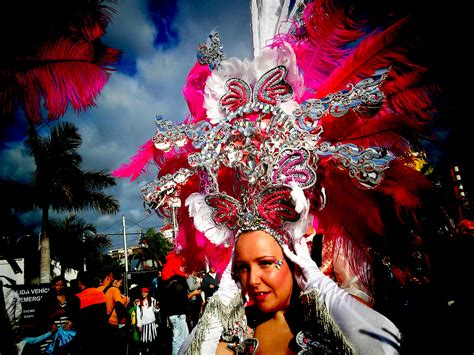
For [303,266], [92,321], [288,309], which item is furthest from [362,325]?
[92,321]

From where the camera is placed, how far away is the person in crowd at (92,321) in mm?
4887

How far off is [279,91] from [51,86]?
1590 mm

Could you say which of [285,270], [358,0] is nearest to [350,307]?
[285,270]

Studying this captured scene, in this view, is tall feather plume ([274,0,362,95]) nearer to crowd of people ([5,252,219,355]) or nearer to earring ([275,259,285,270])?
earring ([275,259,285,270])

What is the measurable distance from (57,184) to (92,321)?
889cm

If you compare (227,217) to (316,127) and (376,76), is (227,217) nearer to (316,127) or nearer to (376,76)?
(316,127)

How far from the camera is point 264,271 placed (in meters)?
1.85

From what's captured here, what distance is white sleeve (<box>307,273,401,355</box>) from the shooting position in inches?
57.4

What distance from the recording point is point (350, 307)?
5.28ft

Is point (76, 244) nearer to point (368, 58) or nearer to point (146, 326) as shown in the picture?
point (146, 326)

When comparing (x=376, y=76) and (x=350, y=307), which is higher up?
(x=376, y=76)

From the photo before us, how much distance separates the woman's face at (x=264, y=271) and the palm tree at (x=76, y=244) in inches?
759

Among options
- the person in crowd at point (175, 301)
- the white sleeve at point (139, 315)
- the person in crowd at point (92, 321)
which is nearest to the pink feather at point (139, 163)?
the person in crowd at point (92, 321)

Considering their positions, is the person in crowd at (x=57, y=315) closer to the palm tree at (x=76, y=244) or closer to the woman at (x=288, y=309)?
the woman at (x=288, y=309)
